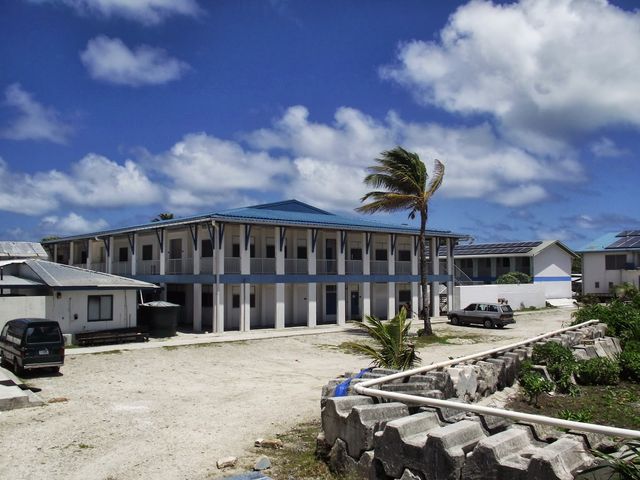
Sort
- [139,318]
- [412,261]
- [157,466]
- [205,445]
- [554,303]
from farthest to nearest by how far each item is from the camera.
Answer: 1. [554,303]
2. [412,261]
3. [139,318]
4. [205,445]
5. [157,466]

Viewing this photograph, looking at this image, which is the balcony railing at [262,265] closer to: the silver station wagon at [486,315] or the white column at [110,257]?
the silver station wagon at [486,315]

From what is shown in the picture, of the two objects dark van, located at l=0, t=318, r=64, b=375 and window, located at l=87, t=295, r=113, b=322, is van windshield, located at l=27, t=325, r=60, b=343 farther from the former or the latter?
window, located at l=87, t=295, r=113, b=322

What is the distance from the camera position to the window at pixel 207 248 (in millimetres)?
31281

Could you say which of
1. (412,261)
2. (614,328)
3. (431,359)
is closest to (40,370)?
(431,359)

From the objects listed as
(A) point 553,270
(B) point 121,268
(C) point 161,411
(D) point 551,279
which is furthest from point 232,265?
(A) point 553,270

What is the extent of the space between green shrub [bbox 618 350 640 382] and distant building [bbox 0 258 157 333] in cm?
1968

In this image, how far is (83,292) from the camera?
24.7 metres

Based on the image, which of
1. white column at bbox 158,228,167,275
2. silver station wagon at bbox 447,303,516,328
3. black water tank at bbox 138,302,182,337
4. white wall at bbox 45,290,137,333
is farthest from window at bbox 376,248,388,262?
white wall at bbox 45,290,137,333

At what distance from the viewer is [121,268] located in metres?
38.3

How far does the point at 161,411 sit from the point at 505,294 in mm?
38796

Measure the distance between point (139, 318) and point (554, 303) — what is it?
3940 cm

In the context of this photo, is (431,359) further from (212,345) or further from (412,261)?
(412,261)

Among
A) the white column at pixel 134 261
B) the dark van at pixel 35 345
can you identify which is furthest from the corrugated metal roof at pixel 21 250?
the dark van at pixel 35 345

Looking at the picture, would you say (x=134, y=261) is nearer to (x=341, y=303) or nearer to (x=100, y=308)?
(x=100, y=308)
